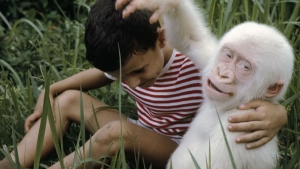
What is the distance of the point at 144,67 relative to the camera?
2.94 meters

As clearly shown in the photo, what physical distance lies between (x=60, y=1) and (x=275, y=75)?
10.4ft

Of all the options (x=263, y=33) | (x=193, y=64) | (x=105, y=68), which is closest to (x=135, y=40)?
(x=105, y=68)

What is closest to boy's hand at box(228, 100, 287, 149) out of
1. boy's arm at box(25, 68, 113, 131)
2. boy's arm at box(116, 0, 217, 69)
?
boy's arm at box(116, 0, 217, 69)

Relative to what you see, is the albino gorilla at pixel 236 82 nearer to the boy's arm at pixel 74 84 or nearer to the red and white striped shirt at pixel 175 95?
the red and white striped shirt at pixel 175 95

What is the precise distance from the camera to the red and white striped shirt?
317 centimetres

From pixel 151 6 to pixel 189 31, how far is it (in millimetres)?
345

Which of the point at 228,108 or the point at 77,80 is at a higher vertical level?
the point at 228,108

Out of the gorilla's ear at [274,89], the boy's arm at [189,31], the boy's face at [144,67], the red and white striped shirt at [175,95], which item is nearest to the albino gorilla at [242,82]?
the gorilla's ear at [274,89]

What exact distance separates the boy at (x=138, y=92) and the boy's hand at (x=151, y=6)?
9.7 inches

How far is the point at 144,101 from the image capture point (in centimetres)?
324

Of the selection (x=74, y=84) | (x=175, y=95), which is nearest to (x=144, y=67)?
(x=175, y=95)

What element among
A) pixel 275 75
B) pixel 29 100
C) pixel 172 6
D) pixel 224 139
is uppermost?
pixel 172 6

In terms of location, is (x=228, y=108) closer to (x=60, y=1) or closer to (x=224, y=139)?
(x=224, y=139)

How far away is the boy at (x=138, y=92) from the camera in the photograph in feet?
9.42
